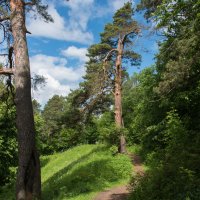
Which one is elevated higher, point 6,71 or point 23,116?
point 6,71

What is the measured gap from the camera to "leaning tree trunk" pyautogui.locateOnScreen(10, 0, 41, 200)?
32.3 ft

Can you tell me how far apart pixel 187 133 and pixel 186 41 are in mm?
4356

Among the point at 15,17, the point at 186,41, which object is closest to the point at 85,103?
the point at 186,41

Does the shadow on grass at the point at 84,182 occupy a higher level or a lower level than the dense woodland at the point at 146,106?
lower

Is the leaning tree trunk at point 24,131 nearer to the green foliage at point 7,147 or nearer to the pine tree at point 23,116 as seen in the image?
the pine tree at point 23,116

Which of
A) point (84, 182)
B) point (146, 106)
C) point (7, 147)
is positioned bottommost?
point (84, 182)

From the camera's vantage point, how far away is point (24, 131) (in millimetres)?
9914

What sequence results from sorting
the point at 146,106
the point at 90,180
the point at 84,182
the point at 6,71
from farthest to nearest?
the point at 146,106
the point at 90,180
the point at 84,182
the point at 6,71

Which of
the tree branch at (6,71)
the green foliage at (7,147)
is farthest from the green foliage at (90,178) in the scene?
the green foliage at (7,147)

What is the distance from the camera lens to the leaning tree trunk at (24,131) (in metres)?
9.84

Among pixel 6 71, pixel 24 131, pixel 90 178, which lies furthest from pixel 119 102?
pixel 24 131

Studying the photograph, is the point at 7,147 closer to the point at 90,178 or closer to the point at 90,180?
the point at 90,178

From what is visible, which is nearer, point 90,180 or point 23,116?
point 23,116

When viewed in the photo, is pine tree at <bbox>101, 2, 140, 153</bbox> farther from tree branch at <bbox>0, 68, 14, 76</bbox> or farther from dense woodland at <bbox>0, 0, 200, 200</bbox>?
tree branch at <bbox>0, 68, 14, 76</bbox>
